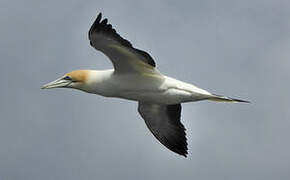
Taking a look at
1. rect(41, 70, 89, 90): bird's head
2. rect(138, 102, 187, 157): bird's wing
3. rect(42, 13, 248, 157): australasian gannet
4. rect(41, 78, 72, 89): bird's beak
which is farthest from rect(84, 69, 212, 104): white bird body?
rect(138, 102, 187, 157): bird's wing

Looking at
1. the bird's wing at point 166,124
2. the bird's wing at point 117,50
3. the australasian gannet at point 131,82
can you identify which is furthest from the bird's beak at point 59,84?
the bird's wing at point 166,124

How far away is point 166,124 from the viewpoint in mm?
20156

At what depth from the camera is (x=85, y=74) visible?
18.2 meters

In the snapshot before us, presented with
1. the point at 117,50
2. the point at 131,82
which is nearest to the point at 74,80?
the point at 131,82

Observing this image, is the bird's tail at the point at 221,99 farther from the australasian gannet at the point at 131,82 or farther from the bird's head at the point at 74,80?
Result: the bird's head at the point at 74,80

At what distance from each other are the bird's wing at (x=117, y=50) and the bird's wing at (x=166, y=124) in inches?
95.5

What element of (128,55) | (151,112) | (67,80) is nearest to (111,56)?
(128,55)

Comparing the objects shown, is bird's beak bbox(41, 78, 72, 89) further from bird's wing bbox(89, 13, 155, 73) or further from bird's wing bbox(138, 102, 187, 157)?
bird's wing bbox(138, 102, 187, 157)

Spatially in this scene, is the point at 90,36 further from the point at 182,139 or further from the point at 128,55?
the point at 182,139

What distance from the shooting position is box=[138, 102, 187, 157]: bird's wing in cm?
1989

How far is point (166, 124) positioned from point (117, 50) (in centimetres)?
370

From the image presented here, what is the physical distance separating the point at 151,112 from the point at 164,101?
225cm

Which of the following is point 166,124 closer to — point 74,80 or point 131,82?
point 131,82

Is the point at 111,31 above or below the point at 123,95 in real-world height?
above
